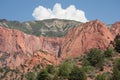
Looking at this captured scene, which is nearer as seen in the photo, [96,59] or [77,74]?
[77,74]

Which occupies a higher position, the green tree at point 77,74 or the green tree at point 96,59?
the green tree at point 96,59

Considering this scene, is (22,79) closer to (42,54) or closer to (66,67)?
(42,54)

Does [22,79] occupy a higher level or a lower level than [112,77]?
lower

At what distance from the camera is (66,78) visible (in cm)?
6191

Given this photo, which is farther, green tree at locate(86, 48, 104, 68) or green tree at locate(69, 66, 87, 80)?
green tree at locate(86, 48, 104, 68)

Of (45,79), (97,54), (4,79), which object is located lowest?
(4,79)

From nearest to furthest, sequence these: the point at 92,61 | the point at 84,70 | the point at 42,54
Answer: the point at 84,70, the point at 92,61, the point at 42,54

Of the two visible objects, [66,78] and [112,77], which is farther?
[66,78]

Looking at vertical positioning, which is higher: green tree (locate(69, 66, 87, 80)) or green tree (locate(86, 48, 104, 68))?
green tree (locate(86, 48, 104, 68))

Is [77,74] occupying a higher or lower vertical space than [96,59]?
lower

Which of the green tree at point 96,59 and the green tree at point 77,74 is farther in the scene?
the green tree at point 96,59

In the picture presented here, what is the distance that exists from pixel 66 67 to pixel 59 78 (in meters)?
3.27

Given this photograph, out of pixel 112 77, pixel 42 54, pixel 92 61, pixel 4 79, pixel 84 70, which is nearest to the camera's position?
pixel 112 77

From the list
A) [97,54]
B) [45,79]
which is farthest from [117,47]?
[45,79]
